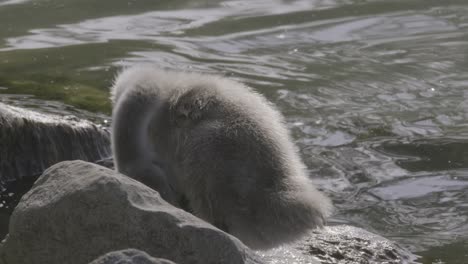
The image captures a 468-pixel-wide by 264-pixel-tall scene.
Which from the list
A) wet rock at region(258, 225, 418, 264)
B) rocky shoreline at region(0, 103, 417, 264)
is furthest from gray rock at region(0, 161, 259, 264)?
wet rock at region(258, 225, 418, 264)

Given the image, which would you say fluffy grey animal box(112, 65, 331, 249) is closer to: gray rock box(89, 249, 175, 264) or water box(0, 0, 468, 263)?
water box(0, 0, 468, 263)

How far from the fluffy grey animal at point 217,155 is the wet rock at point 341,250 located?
0.83ft

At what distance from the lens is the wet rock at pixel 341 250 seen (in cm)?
487

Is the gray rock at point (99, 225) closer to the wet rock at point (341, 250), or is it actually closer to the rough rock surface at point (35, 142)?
the wet rock at point (341, 250)

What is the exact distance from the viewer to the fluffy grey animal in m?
4.58

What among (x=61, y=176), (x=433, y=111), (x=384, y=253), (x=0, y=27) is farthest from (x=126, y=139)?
(x=0, y=27)

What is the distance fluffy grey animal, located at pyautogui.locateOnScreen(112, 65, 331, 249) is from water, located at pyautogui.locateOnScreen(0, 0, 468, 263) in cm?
97

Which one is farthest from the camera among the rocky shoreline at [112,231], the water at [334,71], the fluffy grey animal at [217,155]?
the water at [334,71]

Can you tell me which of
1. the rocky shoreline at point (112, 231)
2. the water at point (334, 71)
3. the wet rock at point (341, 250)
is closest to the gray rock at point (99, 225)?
the rocky shoreline at point (112, 231)

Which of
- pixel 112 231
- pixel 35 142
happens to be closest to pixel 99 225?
pixel 112 231

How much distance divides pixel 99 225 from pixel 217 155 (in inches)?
32.3

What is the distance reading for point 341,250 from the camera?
4977mm

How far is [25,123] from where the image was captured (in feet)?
20.5

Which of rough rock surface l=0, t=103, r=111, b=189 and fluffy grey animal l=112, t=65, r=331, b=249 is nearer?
fluffy grey animal l=112, t=65, r=331, b=249
